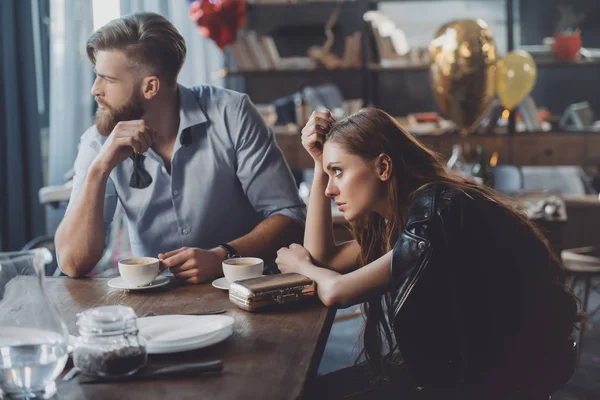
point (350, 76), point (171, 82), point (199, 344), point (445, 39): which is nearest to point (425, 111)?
point (350, 76)

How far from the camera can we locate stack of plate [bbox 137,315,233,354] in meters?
1.20

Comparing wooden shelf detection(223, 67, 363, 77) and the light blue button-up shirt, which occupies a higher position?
wooden shelf detection(223, 67, 363, 77)

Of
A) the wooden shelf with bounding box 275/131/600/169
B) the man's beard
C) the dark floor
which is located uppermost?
the man's beard

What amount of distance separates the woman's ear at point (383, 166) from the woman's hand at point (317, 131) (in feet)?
0.59

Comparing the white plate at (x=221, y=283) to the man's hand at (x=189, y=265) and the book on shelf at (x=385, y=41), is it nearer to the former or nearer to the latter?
the man's hand at (x=189, y=265)

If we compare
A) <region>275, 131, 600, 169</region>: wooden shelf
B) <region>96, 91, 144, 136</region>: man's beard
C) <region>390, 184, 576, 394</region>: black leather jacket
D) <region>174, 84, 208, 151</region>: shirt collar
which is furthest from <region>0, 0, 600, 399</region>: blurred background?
<region>390, 184, 576, 394</region>: black leather jacket

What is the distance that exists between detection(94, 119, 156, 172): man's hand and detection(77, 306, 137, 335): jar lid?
34.4 inches

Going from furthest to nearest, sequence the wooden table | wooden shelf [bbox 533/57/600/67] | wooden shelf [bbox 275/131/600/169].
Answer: wooden shelf [bbox 533/57/600/67], wooden shelf [bbox 275/131/600/169], the wooden table

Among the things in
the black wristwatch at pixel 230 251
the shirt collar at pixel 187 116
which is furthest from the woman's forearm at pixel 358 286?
the shirt collar at pixel 187 116

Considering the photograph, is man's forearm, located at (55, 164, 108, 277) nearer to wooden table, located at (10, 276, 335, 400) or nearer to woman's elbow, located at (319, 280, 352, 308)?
wooden table, located at (10, 276, 335, 400)

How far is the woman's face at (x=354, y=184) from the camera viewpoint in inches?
63.6

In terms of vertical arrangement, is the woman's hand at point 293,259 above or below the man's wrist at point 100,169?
below

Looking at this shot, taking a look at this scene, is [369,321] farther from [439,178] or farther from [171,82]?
[171,82]

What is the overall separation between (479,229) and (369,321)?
44cm
